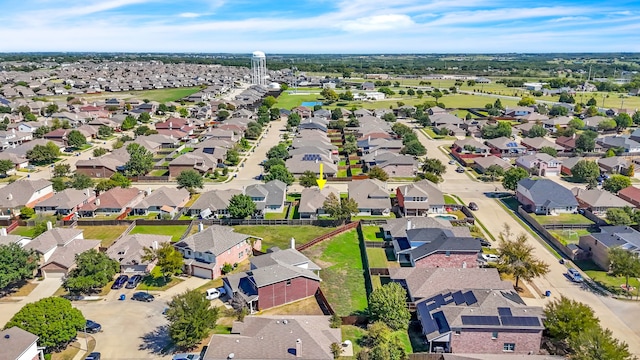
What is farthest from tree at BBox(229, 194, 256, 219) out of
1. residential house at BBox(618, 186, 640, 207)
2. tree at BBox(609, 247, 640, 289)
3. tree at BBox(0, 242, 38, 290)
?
residential house at BBox(618, 186, 640, 207)

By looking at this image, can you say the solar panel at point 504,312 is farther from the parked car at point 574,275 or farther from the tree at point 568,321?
the parked car at point 574,275

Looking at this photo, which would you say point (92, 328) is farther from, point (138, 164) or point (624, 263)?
point (624, 263)

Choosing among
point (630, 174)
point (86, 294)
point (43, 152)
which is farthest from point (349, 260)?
point (43, 152)

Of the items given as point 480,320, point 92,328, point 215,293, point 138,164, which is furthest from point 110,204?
point 480,320

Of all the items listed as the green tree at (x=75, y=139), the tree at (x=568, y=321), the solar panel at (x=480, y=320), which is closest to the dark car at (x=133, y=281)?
the solar panel at (x=480, y=320)

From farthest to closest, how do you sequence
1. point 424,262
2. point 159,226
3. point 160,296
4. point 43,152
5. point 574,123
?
point 574,123 → point 43,152 → point 159,226 → point 424,262 → point 160,296

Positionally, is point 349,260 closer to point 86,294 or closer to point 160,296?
point 160,296

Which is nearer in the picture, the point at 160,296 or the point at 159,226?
the point at 160,296
